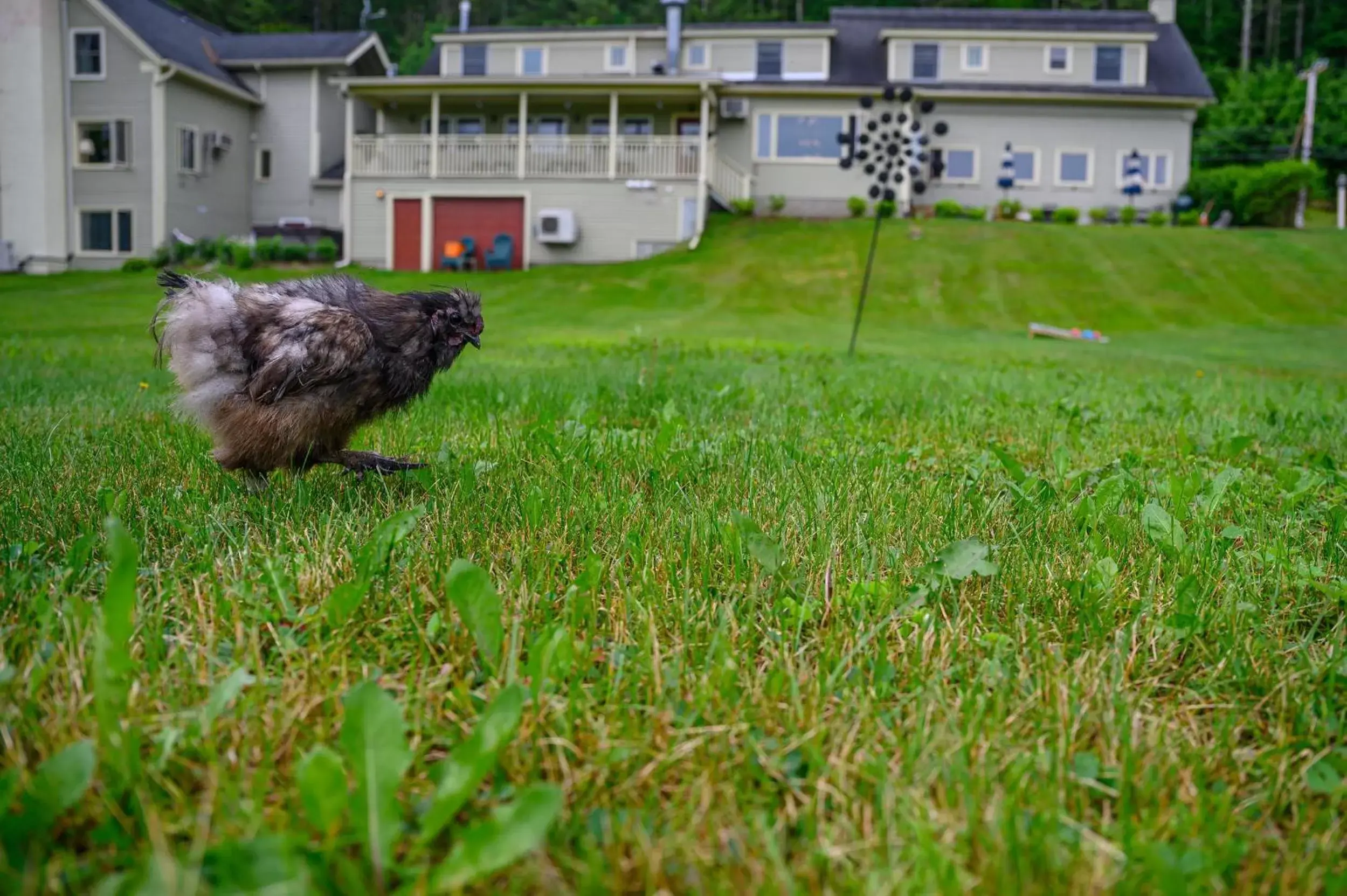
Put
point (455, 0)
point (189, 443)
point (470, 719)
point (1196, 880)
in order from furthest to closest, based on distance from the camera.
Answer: point (455, 0) → point (189, 443) → point (470, 719) → point (1196, 880)

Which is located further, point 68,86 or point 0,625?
point 68,86

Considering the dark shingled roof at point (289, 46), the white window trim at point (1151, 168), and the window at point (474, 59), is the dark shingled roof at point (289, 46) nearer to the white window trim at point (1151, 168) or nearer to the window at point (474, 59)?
the window at point (474, 59)

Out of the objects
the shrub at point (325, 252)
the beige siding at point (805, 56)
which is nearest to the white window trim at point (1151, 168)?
the beige siding at point (805, 56)

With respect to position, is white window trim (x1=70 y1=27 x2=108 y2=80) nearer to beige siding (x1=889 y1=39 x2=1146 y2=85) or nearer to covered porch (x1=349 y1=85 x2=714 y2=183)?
covered porch (x1=349 y1=85 x2=714 y2=183)

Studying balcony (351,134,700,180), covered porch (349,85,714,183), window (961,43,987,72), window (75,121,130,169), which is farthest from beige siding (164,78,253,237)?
window (961,43,987,72)

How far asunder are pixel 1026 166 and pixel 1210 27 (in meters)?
30.3

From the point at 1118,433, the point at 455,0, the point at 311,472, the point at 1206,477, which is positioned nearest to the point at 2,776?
the point at 311,472

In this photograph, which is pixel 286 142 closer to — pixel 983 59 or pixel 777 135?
pixel 777 135

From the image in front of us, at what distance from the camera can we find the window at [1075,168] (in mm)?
32906

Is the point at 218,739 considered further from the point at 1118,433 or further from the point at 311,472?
Result: the point at 1118,433

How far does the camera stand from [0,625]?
1.86 m

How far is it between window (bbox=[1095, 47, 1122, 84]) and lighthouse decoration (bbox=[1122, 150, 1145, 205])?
272 centimetres

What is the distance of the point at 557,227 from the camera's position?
2875 centimetres

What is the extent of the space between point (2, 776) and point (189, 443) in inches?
135
